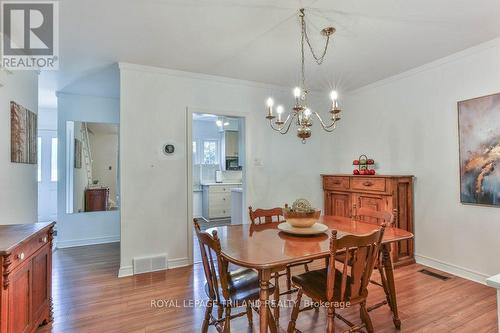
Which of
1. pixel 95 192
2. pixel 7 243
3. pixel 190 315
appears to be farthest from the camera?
pixel 95 192

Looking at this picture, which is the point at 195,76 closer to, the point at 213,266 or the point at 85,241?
the point at 213,266

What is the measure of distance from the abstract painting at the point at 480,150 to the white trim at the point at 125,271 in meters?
4.07

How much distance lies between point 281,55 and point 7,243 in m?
3.01

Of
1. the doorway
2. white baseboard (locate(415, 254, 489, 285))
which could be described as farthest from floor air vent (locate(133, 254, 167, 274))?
the doorway

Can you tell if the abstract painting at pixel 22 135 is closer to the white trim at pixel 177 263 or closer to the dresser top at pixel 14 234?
the dresser top at pixel 14 234

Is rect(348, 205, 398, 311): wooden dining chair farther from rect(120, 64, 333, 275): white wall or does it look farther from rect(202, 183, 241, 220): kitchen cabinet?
rect(202, 183, 241, 220): kitchen cabinet

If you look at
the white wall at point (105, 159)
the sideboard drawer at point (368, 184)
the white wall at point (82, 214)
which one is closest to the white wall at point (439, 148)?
the sideboard drawer at point (368, 184)

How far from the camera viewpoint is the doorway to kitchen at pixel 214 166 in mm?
6754

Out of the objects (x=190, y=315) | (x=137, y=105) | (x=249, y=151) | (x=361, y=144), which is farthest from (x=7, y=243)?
(x=361, y=144)

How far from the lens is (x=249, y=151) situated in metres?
4.13

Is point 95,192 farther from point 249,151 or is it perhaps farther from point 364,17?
point 364,17

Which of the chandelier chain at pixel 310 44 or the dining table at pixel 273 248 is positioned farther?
the chandelier chain at pixel 310 44

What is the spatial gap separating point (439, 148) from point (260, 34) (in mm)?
2607

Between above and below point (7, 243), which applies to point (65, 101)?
above
